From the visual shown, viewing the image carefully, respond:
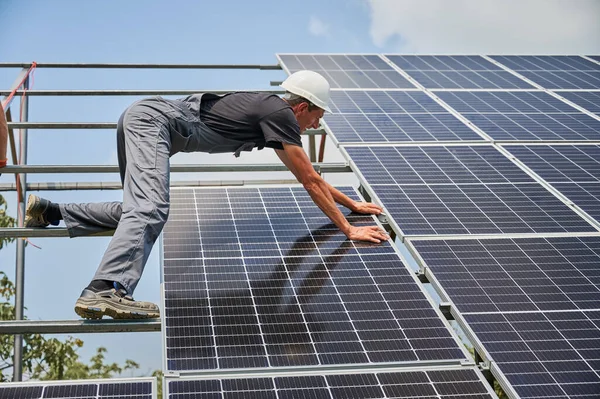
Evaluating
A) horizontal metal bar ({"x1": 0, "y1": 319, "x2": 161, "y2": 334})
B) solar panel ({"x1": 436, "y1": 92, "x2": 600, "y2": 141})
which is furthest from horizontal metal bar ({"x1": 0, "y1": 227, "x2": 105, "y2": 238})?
solar panel ({"x1": 436, "y1": 92, "x2": 600, "y2": 141})

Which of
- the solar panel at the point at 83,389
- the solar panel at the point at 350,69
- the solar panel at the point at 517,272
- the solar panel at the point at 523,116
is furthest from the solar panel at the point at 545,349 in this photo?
the solar panel at the point at 350,69

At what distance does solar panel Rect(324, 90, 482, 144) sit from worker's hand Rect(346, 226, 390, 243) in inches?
84.9

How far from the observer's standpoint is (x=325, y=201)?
6.63 metres

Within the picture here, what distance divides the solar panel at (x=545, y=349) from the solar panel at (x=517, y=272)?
141 millimetres

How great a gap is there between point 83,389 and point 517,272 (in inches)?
130

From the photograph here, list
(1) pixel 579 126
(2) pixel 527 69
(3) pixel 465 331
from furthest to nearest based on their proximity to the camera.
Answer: (2) pixel 527 69 → (1) pixel 579 126 → (3) pixel 465 331

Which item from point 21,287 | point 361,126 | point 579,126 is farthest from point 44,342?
point 579,126

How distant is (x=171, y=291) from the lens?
5.78 m

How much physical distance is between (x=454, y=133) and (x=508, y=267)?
3228 millimetres

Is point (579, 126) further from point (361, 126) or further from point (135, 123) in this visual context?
point (135, 123)

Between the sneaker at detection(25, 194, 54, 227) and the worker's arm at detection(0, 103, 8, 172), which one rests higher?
the worker's arm at detection(0, 103, 8, 172)

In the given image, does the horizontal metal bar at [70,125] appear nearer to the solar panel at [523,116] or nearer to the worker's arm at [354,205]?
the solar panel at [523,116]

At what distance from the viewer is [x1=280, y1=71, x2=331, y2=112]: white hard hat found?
6.83 meters

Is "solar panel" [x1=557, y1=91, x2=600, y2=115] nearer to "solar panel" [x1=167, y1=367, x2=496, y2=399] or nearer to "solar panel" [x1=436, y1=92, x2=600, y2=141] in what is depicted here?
"solar panel" [x1=436, y1=92, x2=600, y2=141]
